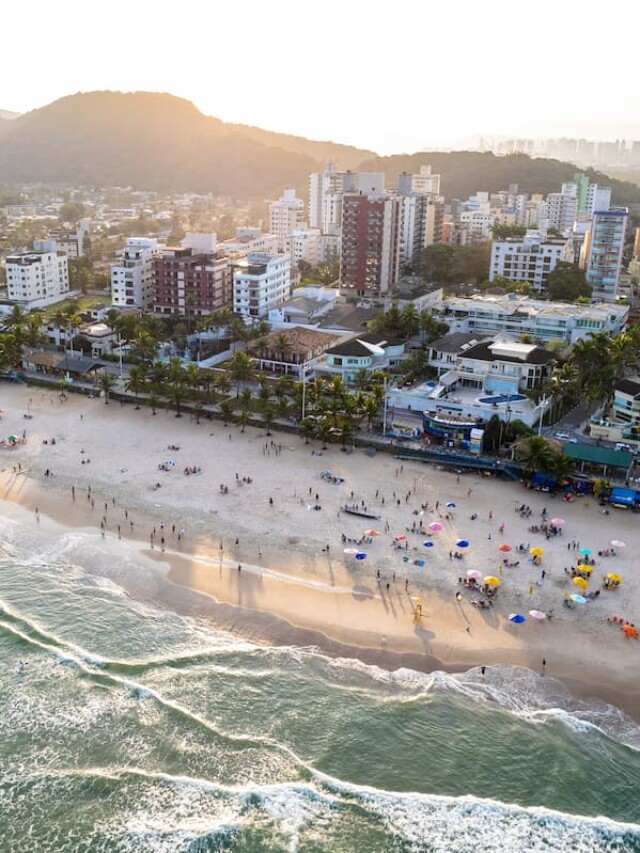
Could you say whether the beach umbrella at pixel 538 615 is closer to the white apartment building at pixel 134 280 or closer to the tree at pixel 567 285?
the white apartment building at pixel 134 280

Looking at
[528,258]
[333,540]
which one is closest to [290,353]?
[333,540]

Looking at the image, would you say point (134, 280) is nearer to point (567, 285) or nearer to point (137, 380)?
point (137, 380)

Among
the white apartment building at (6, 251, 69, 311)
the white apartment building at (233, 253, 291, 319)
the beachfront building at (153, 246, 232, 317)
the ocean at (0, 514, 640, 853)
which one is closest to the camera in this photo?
the ocean at (0, 514, 640, 853)

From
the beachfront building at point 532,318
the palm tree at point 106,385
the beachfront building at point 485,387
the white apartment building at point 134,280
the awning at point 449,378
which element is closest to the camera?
the beachfront building at point 485,387

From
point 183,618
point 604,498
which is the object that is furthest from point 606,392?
point 183,618

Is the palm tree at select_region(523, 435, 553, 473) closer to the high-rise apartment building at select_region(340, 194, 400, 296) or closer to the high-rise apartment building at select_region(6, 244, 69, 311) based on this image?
the high-rise apartment building at select_region(340, 194, 400, 296)

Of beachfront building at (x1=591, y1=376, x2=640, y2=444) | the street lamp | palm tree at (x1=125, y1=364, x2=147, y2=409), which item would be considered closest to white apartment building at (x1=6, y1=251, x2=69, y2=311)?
palm tree at (x1=125, y1=364, x2=147, y2=409)

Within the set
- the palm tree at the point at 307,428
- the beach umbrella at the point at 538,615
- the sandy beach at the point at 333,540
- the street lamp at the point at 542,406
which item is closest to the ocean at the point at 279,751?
the sandy beach at the point at 333,540
